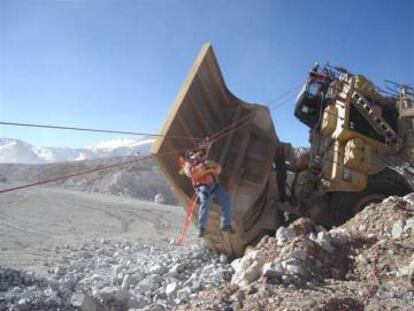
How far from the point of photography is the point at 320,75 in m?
8.14

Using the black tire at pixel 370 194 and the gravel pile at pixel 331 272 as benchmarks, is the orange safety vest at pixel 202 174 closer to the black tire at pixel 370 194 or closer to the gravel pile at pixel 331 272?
the gravel pile at pixel 331 272

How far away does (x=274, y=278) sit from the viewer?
4062 mm

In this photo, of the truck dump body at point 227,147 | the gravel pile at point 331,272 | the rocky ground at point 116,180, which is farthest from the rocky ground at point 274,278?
the rocky ground at point 116,180

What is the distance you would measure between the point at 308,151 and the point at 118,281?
427 centimetres

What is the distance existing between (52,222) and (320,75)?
7.53 metres

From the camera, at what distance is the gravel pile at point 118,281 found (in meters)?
4.68

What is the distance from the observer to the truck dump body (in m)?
6.59

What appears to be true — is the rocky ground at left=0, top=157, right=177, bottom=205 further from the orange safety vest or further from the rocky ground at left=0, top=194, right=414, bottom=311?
the orange safety vest

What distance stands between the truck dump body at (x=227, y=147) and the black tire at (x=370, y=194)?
109cm

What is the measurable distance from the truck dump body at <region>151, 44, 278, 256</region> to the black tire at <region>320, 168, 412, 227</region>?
1.09m

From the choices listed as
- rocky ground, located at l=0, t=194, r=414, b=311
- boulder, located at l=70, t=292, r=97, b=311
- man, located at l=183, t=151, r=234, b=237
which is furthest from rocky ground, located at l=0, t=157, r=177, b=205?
boulder, located at l=70, t=292, r=97, b=311

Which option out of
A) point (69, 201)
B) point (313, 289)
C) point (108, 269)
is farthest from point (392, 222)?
point (69, 201)

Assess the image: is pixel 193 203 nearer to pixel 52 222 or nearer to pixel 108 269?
pixel 108 269

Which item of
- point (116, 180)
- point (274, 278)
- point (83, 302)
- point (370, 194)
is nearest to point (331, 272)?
point (274, 278)
